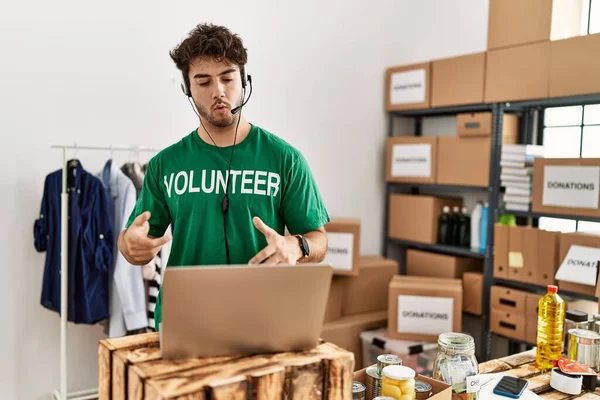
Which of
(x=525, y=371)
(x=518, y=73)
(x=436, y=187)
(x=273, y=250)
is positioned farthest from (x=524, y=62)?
(x=273, y=250)

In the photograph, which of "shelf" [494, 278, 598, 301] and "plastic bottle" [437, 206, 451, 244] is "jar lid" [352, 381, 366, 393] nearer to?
"shelf" [494, 278, 598, 301]

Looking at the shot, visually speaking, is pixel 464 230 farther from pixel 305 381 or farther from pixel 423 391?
pixel 305 381

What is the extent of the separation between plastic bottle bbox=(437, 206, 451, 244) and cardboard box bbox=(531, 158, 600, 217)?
701 mm

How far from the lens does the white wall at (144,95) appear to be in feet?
8.76

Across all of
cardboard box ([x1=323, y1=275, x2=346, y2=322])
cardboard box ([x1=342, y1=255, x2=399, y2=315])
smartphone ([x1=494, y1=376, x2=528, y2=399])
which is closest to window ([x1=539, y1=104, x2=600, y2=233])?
cardboard box ([x1=342, y1=255, x2=399, y2=315])

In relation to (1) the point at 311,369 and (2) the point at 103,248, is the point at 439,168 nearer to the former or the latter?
(2) the point at 103,248

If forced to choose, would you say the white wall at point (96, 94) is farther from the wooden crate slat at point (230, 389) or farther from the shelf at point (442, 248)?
the wooden crate slat at point (230, 389)

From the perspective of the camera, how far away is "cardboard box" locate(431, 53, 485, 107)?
10.5 feet

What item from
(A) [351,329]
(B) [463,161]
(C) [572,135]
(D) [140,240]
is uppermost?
(C) [572,135]

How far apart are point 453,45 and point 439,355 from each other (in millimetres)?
3259

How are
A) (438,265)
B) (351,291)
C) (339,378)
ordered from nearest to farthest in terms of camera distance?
(339,378) → (351,291) → (438,265)

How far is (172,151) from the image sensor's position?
1.47 metres

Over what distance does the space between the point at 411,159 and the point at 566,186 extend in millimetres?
1112

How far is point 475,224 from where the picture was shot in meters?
3.42
